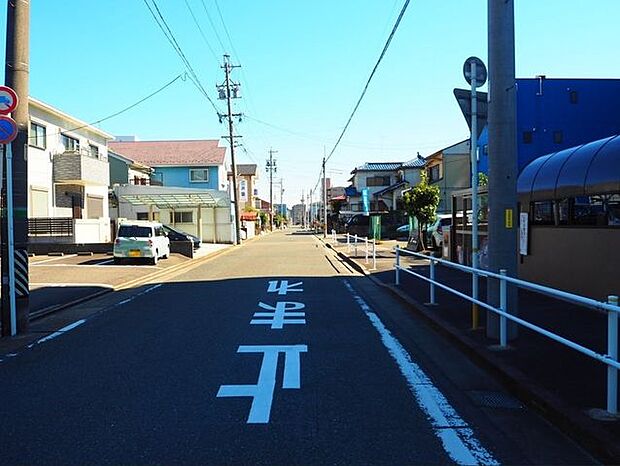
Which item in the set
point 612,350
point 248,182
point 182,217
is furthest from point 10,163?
point 248,182

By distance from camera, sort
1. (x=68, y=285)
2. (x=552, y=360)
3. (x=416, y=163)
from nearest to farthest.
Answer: (x=552, y=360), (x=68, y=285), (x=416, y=163)

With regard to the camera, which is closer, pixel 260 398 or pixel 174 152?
pixel 260 398

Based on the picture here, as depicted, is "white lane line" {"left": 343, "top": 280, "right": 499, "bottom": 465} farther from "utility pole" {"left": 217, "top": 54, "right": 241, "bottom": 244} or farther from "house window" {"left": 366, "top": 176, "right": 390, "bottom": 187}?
"house window" {"left": 366, "top": 176, "right": 390, "bottom": 187}

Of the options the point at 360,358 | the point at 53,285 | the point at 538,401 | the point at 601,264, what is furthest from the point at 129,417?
the point at 53,285

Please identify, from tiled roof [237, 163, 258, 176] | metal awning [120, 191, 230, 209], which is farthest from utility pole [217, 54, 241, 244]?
tiled roof [237, 163, 258, 176]

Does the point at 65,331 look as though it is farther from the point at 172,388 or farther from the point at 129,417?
the point at 129,417

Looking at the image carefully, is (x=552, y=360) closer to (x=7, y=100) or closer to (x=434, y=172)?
(x=7, y=100)

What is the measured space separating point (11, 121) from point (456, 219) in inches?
527

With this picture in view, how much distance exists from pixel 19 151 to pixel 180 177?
45.5 m

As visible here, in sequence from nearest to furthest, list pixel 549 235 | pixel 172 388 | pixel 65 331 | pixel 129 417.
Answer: pixel 129 417 < pixel 172 388 < pixel 65 331 < pixel 549 235

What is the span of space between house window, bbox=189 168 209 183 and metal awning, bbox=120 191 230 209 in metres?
12.3

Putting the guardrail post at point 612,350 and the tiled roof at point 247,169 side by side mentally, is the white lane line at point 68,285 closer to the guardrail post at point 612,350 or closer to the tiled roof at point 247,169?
the guardrail post at point 612,350

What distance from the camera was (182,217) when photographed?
42594 millimetres

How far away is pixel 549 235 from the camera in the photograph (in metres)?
11.7
